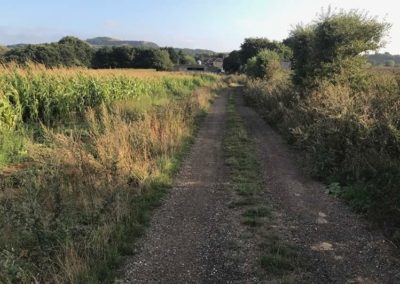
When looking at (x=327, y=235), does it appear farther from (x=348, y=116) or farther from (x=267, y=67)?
(x=267, y=67)

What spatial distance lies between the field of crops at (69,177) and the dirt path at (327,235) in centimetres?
234

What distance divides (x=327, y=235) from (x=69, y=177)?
15.8 ft

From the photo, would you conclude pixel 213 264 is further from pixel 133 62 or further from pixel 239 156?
pixel 133 62

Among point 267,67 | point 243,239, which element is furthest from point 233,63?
point 243,239

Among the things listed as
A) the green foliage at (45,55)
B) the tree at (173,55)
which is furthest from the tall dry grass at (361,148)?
the tree at (173,55)

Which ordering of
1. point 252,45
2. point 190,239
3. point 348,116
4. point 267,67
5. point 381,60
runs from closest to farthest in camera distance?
1. point 190,239
2. point 348,116
3. point 381,60
4. point 267,67
5. point 252,45

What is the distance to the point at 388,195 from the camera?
7160 mm

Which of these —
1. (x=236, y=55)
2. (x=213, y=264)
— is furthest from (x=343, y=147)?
(x=236, y=55)

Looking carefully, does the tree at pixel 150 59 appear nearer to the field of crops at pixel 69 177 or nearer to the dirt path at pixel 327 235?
the field of crops at pixel 69 177

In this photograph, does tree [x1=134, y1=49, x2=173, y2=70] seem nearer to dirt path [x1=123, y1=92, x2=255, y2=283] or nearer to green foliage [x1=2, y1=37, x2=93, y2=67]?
green foliage [x1=2, y1=37, x2=93, y2=67]

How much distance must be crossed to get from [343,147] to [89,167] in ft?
19.0

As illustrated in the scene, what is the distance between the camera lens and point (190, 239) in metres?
6.04

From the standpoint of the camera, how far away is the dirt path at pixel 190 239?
4.99m

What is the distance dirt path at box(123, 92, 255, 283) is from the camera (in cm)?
499
